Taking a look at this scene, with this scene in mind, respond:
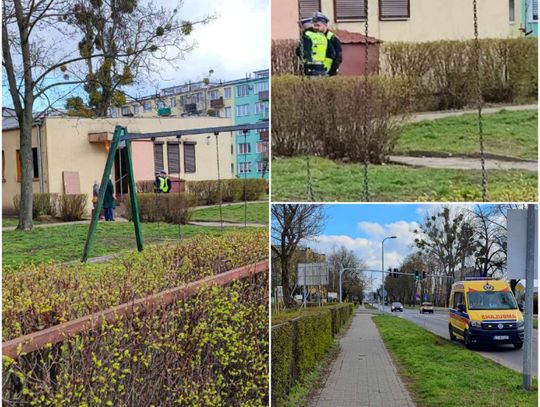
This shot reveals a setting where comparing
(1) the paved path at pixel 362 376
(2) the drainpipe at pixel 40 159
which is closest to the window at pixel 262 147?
(1) the paved path at pixel 362 376

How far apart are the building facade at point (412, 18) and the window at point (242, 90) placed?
424 millimetres

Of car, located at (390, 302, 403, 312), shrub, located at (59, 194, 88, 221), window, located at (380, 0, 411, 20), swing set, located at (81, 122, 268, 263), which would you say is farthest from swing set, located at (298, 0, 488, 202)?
shrub, located at (59, 194, 88, 221)

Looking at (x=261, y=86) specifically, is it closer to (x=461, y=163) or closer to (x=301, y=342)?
(x=461, y=163)

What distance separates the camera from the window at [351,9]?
5.71 m

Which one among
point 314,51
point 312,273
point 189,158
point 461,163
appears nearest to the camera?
point 461,163

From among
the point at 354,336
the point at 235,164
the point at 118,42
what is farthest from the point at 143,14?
the point at 354,336

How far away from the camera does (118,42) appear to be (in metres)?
5.98

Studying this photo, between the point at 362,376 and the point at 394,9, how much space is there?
8.25 ft

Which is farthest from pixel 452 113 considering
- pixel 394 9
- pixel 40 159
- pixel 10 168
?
pixel 10 168

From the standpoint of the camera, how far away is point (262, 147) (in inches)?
230

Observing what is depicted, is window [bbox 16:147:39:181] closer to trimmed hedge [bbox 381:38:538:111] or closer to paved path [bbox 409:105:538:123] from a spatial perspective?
trimmed hedge [bbox 381:38:538:111]

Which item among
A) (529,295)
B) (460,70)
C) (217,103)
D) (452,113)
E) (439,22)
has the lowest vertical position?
(529,295)

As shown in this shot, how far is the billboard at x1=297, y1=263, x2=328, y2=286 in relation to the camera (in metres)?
A: 6.01

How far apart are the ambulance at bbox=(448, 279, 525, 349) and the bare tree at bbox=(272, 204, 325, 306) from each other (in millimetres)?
1125
